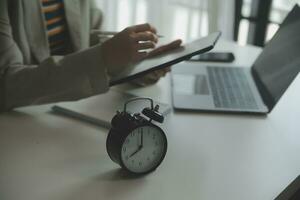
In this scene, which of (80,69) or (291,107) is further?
(291,107)

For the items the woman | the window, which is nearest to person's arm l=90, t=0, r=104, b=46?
the woman

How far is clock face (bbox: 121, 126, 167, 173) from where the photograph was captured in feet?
2.37

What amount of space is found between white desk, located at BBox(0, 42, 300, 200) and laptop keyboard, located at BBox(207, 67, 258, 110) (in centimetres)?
6

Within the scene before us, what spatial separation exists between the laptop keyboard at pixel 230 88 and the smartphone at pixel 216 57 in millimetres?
80

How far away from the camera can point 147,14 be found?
2166mm

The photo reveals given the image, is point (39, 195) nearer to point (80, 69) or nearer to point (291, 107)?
point (80, 69)

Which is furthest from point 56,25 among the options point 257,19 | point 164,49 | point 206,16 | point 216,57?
point 257,19

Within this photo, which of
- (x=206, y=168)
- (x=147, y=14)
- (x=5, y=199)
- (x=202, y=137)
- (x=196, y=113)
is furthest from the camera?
(x=147, y=14)

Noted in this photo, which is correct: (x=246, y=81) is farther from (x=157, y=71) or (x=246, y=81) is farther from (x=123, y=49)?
(x=123, y=49)

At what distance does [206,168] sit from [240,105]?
298 millimetres

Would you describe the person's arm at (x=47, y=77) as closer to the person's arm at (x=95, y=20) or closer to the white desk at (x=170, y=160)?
the white desk at (x=170, y=160)

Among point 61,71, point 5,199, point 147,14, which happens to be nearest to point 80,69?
point 61,71

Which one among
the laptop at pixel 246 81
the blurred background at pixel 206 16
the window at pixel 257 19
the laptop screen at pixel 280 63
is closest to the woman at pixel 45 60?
the laptop at pixel 246 81

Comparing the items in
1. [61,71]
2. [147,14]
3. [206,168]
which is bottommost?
[147,14]
